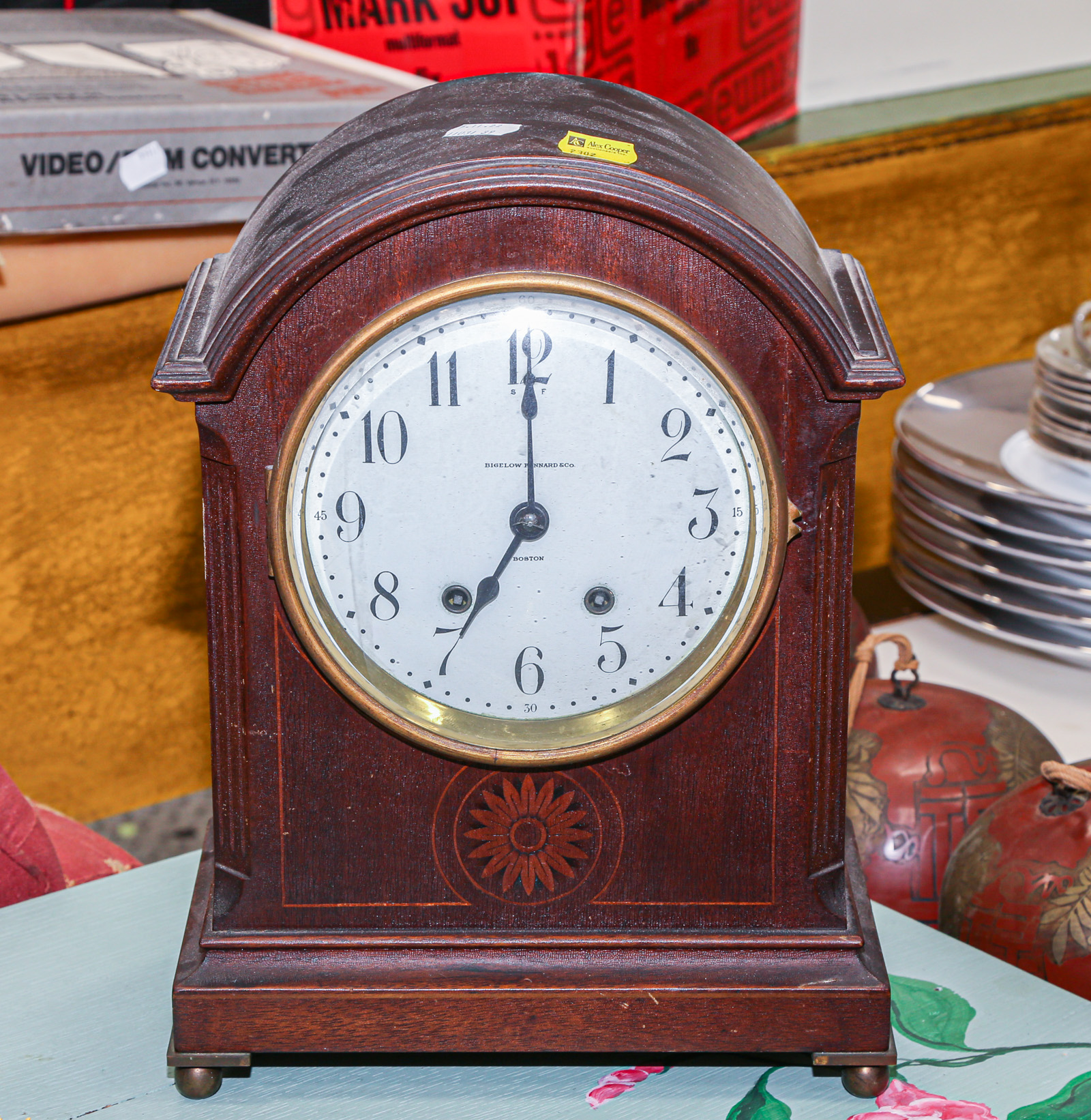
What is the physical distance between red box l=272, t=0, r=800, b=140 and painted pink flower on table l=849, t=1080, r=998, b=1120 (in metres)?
1.16

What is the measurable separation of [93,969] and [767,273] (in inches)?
28.0

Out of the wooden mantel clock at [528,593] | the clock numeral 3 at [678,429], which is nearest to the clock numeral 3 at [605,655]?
the wooden mantel clock at [528,593]

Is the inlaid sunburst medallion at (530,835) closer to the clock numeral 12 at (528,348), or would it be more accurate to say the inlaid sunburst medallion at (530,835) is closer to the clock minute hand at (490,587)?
the clock minute hand at (490,587)

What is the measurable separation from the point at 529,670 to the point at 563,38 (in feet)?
3.46

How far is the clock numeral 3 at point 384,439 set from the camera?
35.0 inches

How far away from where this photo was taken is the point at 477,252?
34.5 inches

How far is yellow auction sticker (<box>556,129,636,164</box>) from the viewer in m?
0.87

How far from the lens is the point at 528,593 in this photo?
3.03 ft

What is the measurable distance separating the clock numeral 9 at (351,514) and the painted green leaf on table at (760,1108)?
455 mm

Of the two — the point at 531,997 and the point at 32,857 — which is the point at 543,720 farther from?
the point at 32,857

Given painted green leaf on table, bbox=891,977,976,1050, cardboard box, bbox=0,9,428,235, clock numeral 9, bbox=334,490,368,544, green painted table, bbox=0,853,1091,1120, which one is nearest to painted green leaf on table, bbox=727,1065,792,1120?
green painted table, bbox=0,853,1091,1120

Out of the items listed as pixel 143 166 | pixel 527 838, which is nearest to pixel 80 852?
pixel 527 838

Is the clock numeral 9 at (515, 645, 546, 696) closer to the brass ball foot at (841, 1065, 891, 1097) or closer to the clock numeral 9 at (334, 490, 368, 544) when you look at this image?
Result: the clock numeral 9 at (334, 490, 368, 544)

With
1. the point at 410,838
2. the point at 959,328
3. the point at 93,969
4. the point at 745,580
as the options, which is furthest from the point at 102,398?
the point at 959,328
